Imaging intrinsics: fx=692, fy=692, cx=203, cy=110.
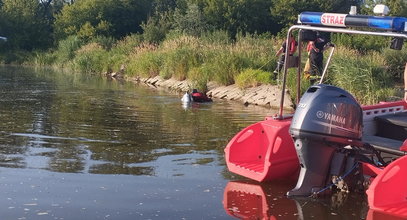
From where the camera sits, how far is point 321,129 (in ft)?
22.8

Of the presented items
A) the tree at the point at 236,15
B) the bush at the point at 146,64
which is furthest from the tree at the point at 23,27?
the bush at the point at 146,64

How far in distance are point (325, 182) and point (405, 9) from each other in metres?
37.2

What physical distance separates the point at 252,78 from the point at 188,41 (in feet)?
33.0

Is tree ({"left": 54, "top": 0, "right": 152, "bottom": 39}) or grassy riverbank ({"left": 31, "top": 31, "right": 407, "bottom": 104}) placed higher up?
tree ({"left": 54, "top": 0, "right": 152, "bottom": 39})

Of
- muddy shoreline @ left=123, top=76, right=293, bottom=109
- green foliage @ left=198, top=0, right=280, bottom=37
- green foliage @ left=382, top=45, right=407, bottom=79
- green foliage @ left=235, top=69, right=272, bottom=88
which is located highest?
green foliage @ left=198, top=0, right=280, bottom=37

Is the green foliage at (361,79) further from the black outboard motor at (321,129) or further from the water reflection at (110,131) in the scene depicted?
the black outboard motor at (321,129)

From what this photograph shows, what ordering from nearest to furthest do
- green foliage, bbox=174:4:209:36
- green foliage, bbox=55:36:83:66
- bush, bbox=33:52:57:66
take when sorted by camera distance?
green foliage, bbox=174:4:209:36 < green foliage, bbox=55:36:83:66 < bush, bbox=33:52:57:66

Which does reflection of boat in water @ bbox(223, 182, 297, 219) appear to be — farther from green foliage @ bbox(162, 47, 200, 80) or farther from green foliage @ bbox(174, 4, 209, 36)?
green foliage @ bbox(174, 4, 209, 36)

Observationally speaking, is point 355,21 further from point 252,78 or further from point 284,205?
point 252,78

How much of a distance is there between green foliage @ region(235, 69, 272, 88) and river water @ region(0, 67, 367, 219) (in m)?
5.99

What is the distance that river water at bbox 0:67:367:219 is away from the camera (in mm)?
6863

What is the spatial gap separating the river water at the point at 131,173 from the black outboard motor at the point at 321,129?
0.34 meters

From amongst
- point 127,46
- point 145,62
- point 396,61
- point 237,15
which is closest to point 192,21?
point 237,15

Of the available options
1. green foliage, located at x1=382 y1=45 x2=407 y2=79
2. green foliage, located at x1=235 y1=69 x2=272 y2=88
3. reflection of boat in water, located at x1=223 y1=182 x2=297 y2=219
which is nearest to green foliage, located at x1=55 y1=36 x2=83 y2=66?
green foliage, located at x1=235 y1=69 x2=272 y2=88
